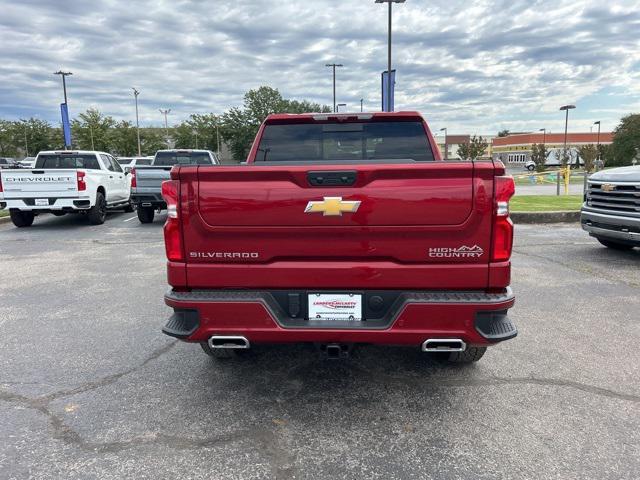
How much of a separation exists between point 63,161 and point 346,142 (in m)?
11.5

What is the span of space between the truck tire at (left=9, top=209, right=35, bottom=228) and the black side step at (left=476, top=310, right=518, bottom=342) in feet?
42.1

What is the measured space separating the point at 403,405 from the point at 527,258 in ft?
18.5

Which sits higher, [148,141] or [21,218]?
[148,141]

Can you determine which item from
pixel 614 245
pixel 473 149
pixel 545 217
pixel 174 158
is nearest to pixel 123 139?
pixel 473 149

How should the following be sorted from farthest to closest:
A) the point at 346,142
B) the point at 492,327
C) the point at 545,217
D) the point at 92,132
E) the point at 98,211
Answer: the point at 92,132 < the point at 98,211 < the point at 545,217 < the point at 346,142 < the point at 492,327

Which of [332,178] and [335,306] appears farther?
[335,306]

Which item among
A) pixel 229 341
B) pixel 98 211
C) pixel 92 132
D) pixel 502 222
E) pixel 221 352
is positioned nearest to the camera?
pixel 502 222

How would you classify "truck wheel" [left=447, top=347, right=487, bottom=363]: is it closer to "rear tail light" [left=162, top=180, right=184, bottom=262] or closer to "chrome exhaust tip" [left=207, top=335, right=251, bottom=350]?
"chrome exhaust tip" [left=207, top=335, right=251, bottom=350]

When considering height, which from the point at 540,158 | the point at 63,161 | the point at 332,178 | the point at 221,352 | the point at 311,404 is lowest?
the point at 311,404

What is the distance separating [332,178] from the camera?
110 inches

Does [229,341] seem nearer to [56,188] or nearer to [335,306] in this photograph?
[335,306]

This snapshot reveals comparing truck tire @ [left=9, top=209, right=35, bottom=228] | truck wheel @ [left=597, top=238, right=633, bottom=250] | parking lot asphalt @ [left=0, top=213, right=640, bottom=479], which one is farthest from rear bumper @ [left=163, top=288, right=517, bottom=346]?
truck tire @ [left=9, top=209, right=35, bottom=228]

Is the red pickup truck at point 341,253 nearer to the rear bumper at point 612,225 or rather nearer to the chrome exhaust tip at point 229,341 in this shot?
the chrome exhaust tip at point 229,341

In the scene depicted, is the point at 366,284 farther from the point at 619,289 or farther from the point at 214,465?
the point at 619,289
